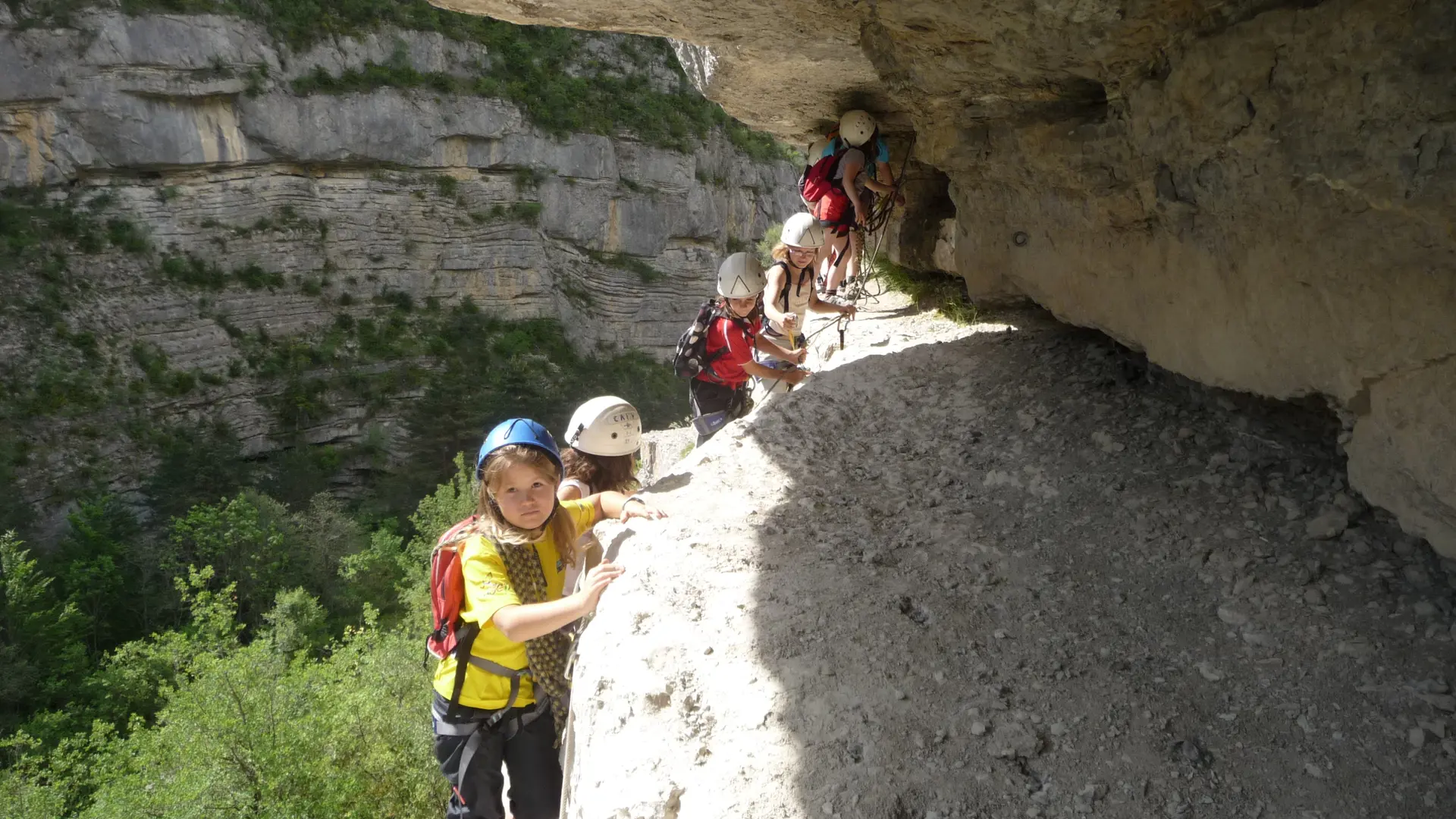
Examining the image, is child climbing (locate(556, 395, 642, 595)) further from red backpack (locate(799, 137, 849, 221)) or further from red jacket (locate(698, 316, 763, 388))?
red backpack (locate(799, 137, 849, 221))

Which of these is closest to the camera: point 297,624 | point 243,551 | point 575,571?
point 575,571

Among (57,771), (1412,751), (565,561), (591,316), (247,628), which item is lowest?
(247,628)

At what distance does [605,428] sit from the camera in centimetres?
335

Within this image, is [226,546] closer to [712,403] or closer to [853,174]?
[712,403]

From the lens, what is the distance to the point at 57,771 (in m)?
14.6

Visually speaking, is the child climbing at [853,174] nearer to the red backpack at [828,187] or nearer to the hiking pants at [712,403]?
the red backpack at [828,187]

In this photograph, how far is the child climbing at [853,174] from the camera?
237 inches

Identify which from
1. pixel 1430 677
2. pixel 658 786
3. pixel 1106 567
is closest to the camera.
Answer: pixel 1430 677

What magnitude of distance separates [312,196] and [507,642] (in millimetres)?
32706

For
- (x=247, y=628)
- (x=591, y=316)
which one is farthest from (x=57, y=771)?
(x=591, y=316)

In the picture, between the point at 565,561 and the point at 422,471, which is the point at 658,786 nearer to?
the point at 565,561

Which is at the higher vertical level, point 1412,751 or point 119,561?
point 1412,751

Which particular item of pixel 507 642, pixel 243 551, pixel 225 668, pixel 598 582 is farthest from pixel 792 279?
pixel 243 551

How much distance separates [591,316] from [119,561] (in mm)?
18584
